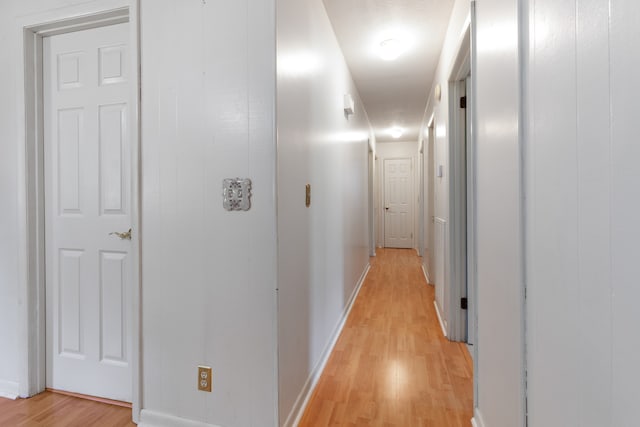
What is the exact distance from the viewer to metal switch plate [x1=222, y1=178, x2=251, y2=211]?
1.38 metres

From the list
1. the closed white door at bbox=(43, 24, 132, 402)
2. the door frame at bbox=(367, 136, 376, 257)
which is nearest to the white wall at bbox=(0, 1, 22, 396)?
the closed white door at bbox=(43, 24, 132, 402)

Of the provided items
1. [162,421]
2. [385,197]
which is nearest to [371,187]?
[385,197]

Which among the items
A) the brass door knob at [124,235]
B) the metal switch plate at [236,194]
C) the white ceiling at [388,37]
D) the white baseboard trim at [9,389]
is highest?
the white ceiling at [388,37]

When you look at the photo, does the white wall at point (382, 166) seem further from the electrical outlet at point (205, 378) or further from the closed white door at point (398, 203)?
the electrical outlet at point (205, 378)

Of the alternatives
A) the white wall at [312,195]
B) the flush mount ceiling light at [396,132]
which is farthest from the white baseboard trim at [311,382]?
the flush mount ceiling light at [396,132]

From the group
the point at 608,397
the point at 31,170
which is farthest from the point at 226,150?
the point at 608,397

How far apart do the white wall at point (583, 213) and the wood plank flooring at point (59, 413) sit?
74.5 inches

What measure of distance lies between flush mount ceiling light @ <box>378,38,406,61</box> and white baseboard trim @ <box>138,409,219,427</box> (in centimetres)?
298

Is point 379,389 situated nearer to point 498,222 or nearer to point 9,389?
point 498,222

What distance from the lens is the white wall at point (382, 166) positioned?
7.23 meters

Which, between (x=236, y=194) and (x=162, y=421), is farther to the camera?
(x=162, y=421)

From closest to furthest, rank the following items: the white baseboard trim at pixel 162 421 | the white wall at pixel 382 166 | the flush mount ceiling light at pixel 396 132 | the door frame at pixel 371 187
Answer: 1. the white baseboard trim at pixel 162 421
2. the door frame at pixel 371 187
3. the flush mount ceiling light at pixel 396 132
4. the white wall at pixel 382 166

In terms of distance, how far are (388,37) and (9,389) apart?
3.66m

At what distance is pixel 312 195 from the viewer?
1.91m
